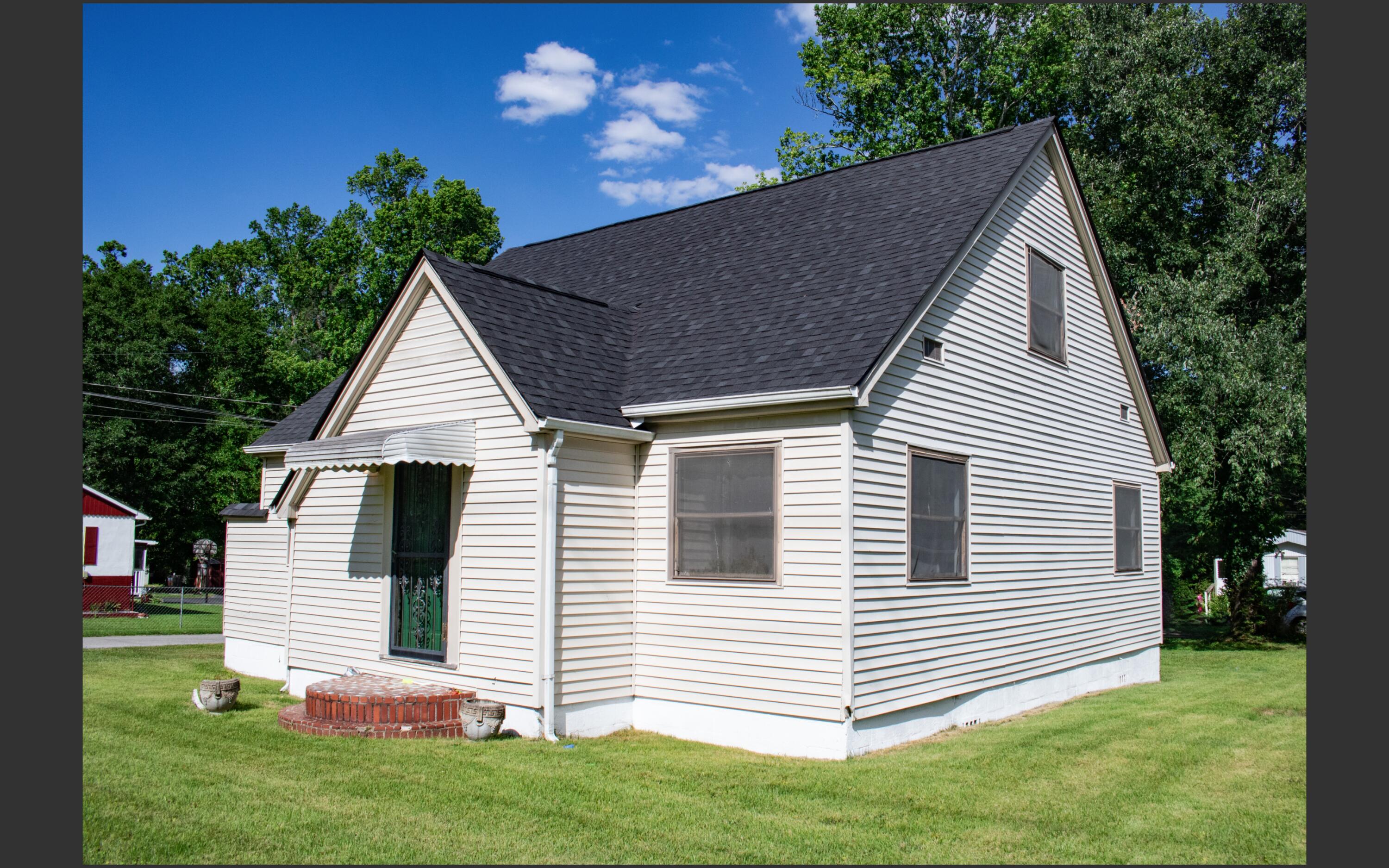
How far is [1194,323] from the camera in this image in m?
20.9

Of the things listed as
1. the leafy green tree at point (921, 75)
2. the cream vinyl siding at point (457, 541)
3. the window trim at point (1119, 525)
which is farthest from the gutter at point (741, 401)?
the leafy green tree at point (921, 75)

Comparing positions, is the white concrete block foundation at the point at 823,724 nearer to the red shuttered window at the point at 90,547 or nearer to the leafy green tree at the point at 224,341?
the red shuttered window at the point at 90,547

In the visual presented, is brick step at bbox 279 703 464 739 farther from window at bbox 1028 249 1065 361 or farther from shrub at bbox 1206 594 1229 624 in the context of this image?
shrub at bbox 1206 594 1229 624

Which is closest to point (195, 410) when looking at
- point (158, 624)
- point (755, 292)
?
point (158, 624)

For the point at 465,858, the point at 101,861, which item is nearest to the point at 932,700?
the point at 465,858

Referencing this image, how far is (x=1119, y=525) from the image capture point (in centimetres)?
1547

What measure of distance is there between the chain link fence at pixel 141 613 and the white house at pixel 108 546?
68mm

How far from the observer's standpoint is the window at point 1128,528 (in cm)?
1539

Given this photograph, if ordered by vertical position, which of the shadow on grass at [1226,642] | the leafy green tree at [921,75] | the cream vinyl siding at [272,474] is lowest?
the shadow on grass at [1226,642]

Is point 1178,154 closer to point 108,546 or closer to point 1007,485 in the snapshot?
point 1007,485

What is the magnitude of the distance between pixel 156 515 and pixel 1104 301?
46.7 m

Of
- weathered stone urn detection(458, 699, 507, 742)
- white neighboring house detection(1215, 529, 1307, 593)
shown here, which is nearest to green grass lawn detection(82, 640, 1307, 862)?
weathered stone urn detection(458, 699, 507, 742)

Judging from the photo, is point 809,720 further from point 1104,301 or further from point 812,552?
point 1104,301

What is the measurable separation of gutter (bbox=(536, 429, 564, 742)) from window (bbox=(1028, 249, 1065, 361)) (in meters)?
6.73
